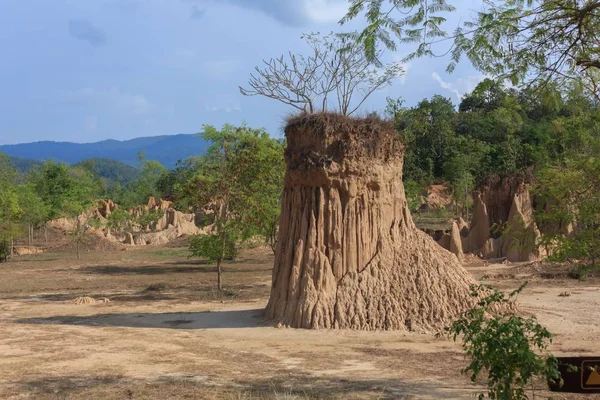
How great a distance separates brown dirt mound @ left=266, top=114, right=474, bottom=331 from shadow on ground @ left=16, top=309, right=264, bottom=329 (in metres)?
0.97

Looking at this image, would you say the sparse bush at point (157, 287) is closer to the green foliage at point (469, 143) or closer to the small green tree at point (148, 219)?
the green foliage at point (469, 143)

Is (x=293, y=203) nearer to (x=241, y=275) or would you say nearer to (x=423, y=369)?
(x=423, y=369)

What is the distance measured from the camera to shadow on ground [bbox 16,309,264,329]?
14492mm

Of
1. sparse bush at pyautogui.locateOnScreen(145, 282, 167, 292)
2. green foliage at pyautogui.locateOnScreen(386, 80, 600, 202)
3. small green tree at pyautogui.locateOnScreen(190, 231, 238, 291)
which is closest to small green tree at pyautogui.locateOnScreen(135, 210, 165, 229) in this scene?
green foliage at pyautogui.locateOnScreen(386, 80, 600, 202)

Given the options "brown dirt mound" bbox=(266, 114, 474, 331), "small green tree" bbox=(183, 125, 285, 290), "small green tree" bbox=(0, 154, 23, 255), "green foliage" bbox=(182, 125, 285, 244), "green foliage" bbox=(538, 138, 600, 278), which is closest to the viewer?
"green foliage" bbox=(538, 138, 600, 278)

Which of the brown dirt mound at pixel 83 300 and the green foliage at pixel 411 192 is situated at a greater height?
the green foliage at pixel 411 192

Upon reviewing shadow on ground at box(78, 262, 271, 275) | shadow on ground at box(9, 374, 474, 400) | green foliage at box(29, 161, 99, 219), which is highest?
green foliage at box(29, 161, 99, 219)

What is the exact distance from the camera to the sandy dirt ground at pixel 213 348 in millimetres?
8828

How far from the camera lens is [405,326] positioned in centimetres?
1327

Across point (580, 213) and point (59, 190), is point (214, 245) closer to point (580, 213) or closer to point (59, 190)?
point (580, 213)

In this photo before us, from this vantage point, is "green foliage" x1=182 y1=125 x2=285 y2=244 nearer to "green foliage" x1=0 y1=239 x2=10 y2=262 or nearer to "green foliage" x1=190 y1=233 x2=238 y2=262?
"green foliage" x1=190 y1=233 x2=238 y2=262

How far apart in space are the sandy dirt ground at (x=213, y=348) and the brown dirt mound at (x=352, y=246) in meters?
0.66

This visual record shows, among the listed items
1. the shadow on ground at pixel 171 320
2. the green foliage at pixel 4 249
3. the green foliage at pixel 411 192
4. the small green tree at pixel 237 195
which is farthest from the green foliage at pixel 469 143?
the shadow on ground at pixel 171 320

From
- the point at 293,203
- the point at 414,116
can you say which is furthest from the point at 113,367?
the point at 414,116
